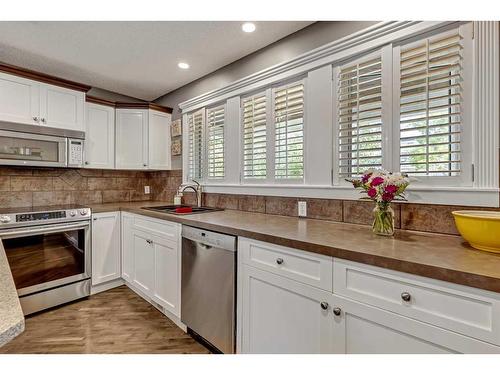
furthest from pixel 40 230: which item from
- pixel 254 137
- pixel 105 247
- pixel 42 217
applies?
pixel 254 137

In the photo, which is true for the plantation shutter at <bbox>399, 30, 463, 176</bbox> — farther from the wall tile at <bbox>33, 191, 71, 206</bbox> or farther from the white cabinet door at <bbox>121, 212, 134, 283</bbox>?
the wall tile at <bbox>33, 191, 71, 206</bbox>

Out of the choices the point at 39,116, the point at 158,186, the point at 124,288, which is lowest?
the point at 124,288

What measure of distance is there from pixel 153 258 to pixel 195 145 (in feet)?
4.49

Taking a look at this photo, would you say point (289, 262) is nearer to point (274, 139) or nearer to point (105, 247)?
point (274, 139)

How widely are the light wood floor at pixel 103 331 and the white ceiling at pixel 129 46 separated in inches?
94.1

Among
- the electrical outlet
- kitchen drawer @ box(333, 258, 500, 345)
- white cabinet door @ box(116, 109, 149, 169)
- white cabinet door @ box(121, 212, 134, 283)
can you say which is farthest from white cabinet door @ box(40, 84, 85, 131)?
kitchen drawer @ box(333, 258, 500, 345)

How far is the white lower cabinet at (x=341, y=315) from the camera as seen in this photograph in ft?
2.92

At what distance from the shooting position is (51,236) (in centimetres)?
238

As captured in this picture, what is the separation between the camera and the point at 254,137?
2383 millimetres

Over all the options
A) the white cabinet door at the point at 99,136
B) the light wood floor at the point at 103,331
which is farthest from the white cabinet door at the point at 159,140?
the light wood floor at the point at 103,331

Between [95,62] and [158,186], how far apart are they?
168cm
